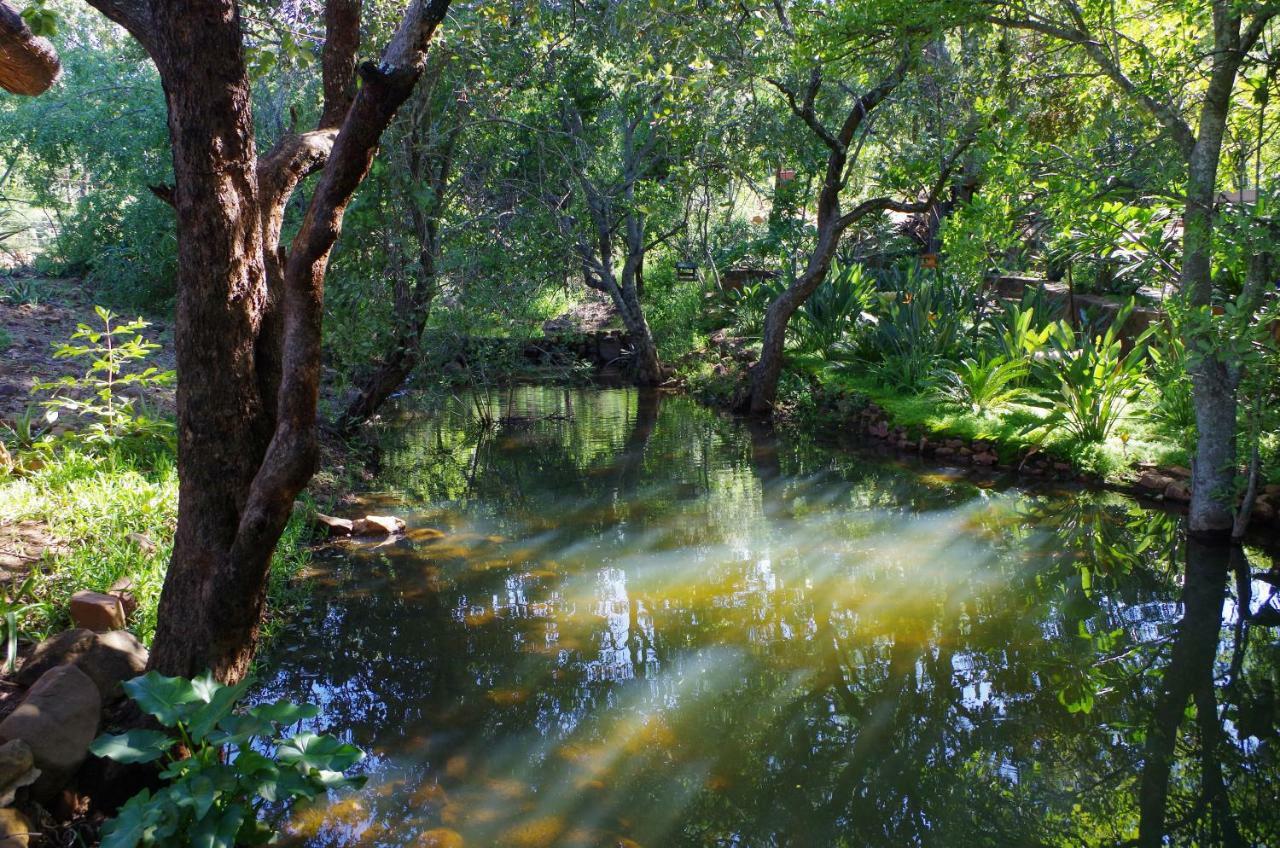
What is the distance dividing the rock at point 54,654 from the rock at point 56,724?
0.24m

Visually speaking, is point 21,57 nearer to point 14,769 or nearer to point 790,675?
point 14,769

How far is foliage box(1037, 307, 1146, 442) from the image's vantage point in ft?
28.2

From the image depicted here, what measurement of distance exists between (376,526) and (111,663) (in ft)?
11.9

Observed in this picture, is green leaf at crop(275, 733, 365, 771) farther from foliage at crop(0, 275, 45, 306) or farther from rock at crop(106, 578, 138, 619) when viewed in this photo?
foliage at crop(0, 275, 45, 306)

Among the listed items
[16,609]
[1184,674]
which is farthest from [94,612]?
[1184,674]

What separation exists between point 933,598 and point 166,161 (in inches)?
386

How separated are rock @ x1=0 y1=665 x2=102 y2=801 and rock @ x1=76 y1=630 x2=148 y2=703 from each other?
0.56ft

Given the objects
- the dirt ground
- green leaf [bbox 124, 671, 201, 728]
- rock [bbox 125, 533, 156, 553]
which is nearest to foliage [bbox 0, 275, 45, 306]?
the dirt ground

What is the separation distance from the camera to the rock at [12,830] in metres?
2.68

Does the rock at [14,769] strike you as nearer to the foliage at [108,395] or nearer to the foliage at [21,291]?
the foliage at [108,395]

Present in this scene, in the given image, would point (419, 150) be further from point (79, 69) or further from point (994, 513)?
point (79, 69)

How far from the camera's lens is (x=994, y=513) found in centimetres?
777

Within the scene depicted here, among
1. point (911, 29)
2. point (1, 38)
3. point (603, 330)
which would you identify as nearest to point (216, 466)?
point (1, 38)

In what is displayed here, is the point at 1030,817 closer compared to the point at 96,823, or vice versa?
the point at 96,823
